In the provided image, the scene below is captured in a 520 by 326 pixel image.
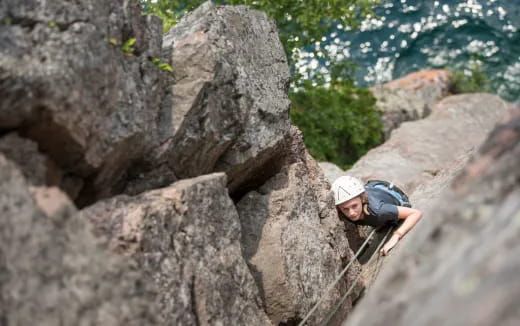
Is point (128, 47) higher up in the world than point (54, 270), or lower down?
higher up

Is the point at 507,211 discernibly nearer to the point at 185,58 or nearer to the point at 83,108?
the point at 83,108

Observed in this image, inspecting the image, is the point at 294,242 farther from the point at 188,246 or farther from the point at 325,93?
the point at 325,93

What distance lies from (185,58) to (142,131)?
3.96 ft

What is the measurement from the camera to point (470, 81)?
23344 millimetres

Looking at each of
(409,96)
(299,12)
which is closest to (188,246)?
(299,12)

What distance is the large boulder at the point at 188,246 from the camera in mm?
5152

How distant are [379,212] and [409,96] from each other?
13078mm

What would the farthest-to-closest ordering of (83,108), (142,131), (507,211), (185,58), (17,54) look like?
(185,58), (142,131), (83,108), (17,54), (507,211)

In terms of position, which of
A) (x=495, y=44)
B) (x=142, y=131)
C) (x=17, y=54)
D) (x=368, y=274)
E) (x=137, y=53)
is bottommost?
(x=495, y=44)

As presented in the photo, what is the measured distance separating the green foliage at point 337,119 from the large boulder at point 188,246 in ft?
A: 34.7

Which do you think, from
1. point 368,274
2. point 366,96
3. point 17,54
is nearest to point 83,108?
point 17,54

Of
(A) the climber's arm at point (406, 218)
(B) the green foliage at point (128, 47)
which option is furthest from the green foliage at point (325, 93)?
(B) the green foliage at point (128, 47)

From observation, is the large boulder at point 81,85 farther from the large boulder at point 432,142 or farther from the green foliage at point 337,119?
the green foliage at point 337,119

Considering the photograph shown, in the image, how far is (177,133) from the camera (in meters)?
6.12
